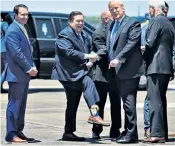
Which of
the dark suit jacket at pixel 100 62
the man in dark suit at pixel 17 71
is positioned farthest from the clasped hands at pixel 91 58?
the man in dark suit at pixel 17 71

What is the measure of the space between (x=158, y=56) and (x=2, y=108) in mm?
6288

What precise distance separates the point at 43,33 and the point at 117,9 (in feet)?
32.4

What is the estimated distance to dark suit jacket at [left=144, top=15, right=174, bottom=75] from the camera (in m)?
10.6

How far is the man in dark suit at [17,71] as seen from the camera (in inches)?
417

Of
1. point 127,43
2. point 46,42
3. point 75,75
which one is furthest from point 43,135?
point 46,42

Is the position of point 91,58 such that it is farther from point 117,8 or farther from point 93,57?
point 117,8

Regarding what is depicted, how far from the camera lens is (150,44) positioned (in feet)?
34.6

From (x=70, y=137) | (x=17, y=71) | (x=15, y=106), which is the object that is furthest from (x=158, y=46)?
(x=15, y=106)

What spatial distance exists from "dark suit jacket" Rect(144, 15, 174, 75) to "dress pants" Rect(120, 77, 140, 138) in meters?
0.30

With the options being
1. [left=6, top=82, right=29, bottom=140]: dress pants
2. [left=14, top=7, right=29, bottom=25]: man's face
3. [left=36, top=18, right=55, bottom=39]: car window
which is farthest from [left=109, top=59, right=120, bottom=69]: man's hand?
[left=36, top=18, right=55, bottom=39]: car window

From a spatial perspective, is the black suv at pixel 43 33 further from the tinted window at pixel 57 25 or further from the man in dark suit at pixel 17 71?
the man in dark suit at pixel 17 71

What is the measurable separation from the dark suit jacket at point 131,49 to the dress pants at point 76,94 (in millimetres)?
433

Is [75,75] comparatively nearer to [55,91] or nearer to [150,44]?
[150,44]

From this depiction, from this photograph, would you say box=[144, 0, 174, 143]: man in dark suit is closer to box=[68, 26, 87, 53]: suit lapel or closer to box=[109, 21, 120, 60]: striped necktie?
box=[109, 21, 120, 60]: striped necktie
